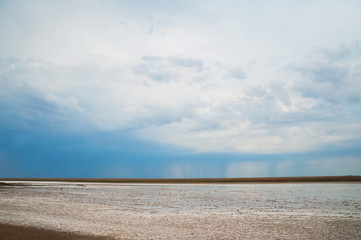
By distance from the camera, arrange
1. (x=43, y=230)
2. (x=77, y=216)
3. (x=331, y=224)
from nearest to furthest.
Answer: (x=43, y=230)
(x=331, y=224)
(x=77, y=216)

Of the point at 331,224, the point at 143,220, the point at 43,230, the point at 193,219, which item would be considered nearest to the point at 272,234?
the point at 331,224

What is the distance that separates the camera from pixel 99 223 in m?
19.0

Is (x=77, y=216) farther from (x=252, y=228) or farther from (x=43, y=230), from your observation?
(x=252, y=228)

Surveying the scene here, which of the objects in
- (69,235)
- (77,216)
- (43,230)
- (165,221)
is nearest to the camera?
(69,235)

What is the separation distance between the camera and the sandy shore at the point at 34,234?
14.3 metres

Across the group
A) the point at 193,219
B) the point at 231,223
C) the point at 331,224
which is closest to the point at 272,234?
the point at 231,223

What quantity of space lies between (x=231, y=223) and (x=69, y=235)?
10.8m

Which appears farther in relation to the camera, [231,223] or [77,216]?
[77,216]

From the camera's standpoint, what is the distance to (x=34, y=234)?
15.1 metres

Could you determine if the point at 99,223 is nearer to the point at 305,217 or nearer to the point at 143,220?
the point at 143,220

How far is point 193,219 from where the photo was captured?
20.8 metres

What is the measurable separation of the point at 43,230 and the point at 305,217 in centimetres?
1897

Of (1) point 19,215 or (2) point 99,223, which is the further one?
(1) point 19,215

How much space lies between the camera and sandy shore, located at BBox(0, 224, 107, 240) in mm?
14281
